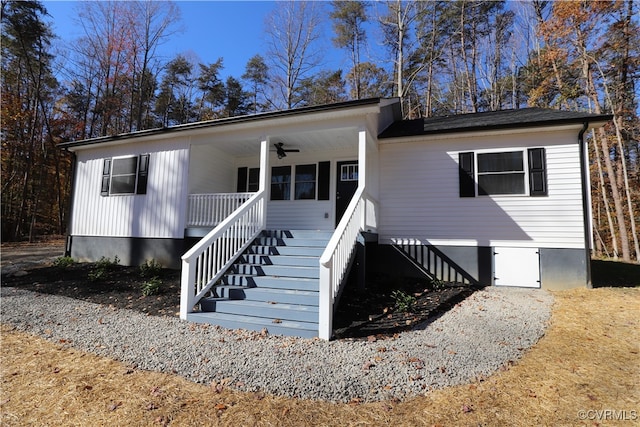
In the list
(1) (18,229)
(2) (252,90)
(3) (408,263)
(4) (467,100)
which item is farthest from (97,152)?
(4) (467,100)

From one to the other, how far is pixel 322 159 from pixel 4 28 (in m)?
18.3

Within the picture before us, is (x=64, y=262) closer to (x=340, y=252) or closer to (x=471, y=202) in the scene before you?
(x=340, y=252)

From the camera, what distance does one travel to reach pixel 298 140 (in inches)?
299

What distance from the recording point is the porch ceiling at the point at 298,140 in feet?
22.9

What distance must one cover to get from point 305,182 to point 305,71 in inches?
473

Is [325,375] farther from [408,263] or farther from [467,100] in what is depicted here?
[467,100]

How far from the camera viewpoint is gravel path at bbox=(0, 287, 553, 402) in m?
2.75

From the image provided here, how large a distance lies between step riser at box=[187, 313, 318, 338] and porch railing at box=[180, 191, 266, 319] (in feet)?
1.06

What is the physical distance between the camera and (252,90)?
20.1 m

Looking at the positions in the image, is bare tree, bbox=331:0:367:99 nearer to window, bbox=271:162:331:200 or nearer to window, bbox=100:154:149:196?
window, bbox=271:162:331:200

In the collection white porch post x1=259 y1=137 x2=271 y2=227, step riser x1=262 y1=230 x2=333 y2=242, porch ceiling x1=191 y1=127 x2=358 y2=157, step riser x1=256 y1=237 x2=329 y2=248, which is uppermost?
porch ceiling x1=191 y1=127 x2=358 y2=157

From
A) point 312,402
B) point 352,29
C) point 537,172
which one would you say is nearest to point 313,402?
point 312,402

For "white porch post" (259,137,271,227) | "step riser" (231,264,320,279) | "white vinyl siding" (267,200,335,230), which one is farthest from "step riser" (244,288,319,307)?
"white vinyl siding" (267,200,335,230)

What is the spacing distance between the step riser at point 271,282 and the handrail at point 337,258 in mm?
475
